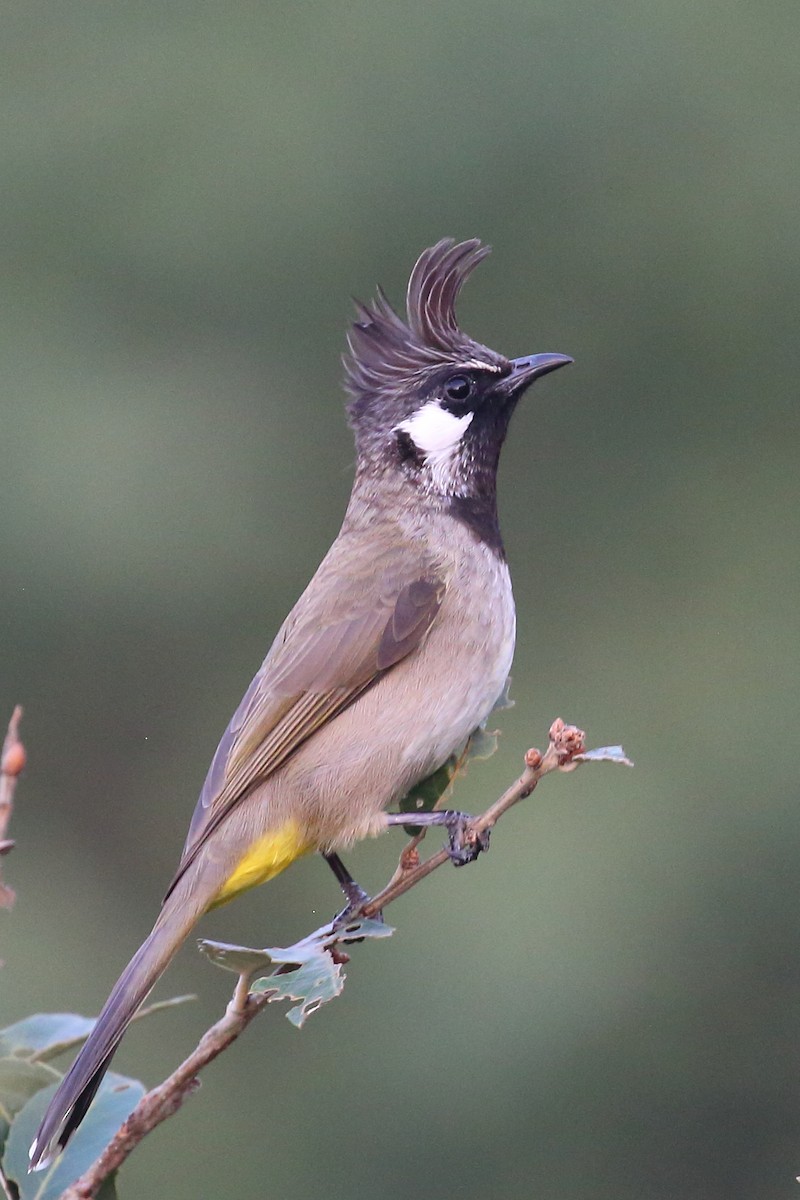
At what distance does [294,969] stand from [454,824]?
0.73m

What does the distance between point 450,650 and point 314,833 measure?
1.31 ft

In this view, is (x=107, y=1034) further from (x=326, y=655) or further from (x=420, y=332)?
(x=420, y=332)

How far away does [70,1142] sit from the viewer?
6.19 ft

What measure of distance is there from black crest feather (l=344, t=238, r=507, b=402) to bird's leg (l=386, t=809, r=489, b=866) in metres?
0.92

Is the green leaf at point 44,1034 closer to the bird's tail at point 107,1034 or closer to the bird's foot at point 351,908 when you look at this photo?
the bird's tail at point 107,1034

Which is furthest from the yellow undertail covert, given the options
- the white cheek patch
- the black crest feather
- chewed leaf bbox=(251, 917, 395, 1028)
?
the black crest feather

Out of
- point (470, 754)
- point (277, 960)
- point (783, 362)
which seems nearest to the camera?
point (277, 960)

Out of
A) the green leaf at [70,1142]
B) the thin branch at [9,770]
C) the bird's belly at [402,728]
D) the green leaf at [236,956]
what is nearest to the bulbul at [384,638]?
the bird's belly at [402,728]

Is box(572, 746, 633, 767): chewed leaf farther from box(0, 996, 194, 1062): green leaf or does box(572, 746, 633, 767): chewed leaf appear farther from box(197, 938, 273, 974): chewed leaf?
box(0, 996, 194, 1062): green leaf

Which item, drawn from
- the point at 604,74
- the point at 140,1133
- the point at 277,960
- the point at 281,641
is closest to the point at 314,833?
the point at 281,641

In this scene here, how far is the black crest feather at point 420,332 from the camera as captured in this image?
3.11 meters

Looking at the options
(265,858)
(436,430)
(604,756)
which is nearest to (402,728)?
(265,858)

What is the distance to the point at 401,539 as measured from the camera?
119 inches

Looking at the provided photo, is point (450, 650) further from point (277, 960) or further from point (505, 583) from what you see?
point (277, 960)
